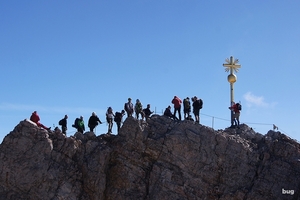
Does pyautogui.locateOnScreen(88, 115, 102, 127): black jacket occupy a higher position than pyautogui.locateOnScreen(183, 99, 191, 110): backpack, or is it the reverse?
pyautogui.locateOnScreen(183, 99, 191, 110): backpack

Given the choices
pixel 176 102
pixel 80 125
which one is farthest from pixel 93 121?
pixel 176 102

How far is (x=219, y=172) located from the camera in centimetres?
2909

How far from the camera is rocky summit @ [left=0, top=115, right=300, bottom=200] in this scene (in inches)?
1107

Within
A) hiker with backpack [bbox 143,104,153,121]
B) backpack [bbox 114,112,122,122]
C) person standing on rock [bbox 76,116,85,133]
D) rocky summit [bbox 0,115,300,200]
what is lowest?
rocky summit [bbox 0,115,300,200]

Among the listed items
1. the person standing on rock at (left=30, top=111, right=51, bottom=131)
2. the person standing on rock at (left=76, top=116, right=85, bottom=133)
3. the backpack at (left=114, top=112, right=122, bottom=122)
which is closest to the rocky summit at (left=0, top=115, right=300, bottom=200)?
the person standing on rock at (left=76, top=116, right=85, bottom=133)

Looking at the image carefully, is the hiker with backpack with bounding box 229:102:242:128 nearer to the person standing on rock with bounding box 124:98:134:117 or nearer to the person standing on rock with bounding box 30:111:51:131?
the person standing on rock with bounding box 124:98:134:117

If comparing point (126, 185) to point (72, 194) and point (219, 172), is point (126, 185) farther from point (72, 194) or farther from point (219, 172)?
point (219, 172)

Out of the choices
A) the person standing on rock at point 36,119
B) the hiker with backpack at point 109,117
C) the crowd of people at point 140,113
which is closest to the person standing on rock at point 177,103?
the crowd of people at point 140,113

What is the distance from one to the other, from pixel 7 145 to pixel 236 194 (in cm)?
1531

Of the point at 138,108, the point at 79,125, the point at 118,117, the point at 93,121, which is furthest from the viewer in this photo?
the point at 138,108

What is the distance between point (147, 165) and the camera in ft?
96.6

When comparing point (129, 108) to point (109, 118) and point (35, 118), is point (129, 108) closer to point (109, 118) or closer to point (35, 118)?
point (109, 118)

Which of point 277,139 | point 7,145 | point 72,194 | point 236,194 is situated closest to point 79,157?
point 72,194

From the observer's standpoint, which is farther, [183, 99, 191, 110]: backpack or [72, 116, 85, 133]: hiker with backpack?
[183, 99, 191, 110]: backpack
